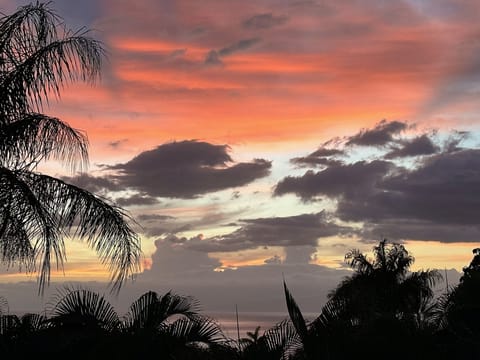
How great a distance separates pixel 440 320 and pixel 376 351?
3610 mm

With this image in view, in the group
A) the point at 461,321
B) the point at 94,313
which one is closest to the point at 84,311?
the point at 94,313

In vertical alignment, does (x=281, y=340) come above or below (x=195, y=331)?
below

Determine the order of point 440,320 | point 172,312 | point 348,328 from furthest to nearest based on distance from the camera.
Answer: point 440,320 → point 172,312 → point 348,328

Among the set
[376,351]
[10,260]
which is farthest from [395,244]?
→ [10,260]

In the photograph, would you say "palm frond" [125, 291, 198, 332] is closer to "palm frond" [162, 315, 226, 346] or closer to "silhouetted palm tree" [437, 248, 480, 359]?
"palm frond" [162, 315, 226, 346]

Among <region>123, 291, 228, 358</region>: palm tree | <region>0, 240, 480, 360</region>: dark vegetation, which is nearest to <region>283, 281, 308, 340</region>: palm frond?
<region>0, 240, 480, 360</region>: dark vegetation

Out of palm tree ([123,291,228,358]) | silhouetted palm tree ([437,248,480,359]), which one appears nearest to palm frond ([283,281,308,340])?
palm tree ([123,291,228,358])

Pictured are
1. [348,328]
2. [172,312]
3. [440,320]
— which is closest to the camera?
[348,328]

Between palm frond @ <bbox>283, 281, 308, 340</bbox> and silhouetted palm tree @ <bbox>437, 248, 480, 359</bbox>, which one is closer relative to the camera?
palm frond @ <bbox>283, 281, 308, 340</bbox>

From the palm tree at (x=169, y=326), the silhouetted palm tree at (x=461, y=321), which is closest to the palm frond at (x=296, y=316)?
the palm tree at (x=169, y=326)

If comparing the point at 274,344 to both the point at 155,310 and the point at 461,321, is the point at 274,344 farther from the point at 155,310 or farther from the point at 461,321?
the point at 461,321

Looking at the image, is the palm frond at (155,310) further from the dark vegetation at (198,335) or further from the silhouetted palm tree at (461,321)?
the silhouetted palm tree at (461,321)

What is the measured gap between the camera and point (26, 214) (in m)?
11.0

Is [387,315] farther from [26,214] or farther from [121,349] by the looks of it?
[26,214]
